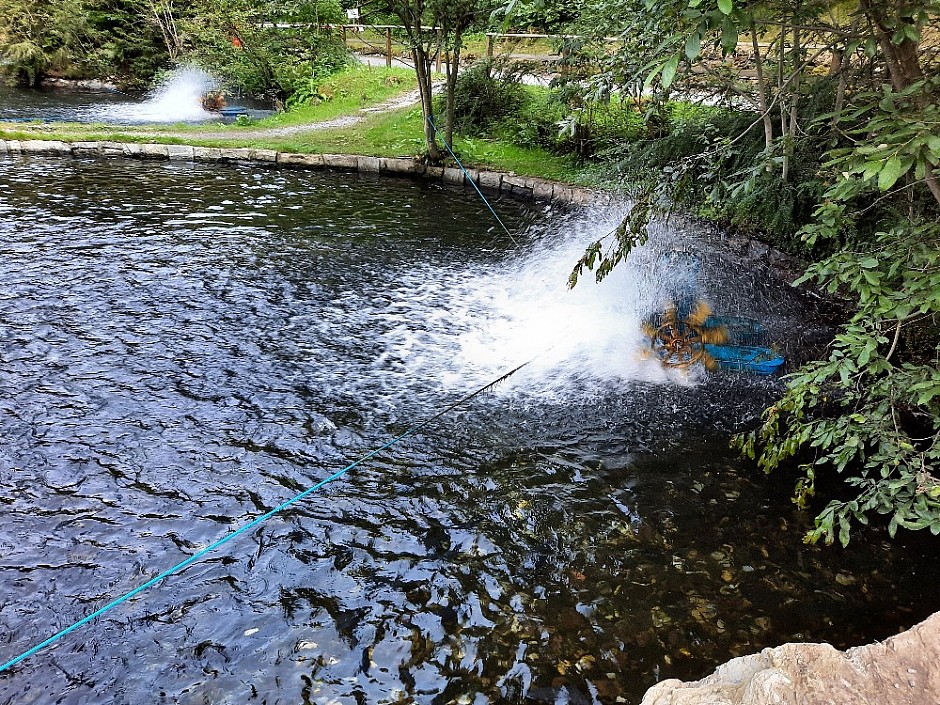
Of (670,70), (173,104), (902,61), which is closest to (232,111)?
(173,104)

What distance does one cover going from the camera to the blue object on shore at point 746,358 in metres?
6.76

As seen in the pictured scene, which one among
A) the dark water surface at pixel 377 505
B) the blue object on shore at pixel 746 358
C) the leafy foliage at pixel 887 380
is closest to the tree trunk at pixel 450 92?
the dark water surface at pixel 377 505

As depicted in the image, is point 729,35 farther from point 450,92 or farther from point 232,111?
point 232,111

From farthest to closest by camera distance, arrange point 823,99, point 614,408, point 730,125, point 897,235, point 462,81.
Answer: point 462,81 < point 730,125 < point 823,99 < point 614,408 < point 897,235

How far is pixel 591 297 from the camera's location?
28.0 feet

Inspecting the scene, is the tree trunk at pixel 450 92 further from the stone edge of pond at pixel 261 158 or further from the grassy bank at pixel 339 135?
the stone edge of pond at pixel 261 158

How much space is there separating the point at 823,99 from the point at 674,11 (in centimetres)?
564

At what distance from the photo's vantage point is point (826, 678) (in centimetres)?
240

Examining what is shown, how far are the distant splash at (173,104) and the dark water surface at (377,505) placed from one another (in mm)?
12311

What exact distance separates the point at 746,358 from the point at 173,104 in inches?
838

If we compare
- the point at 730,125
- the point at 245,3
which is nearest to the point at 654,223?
the point at 730,125

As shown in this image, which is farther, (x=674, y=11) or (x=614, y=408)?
(x=614, y=408)

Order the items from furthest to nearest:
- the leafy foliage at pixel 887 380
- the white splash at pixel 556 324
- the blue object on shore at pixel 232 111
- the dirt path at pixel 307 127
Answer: the blue object on shore at pixel 232 111 → the dirt path at pixel 307 127 → the white splash at pixel 556 324 → the leafy foliage at pixel 887 380

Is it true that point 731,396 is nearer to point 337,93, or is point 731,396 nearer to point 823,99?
point 823,99
